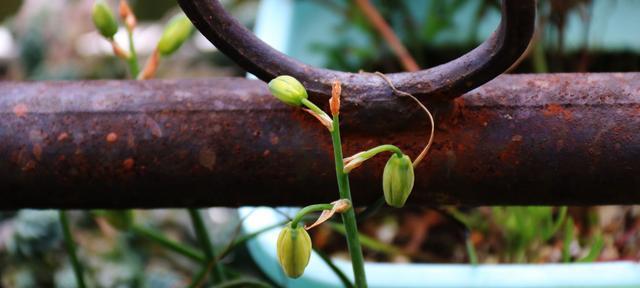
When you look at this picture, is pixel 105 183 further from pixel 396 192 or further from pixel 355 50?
pixel 355 50

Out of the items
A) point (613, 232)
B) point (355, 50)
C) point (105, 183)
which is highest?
point (355, 50)

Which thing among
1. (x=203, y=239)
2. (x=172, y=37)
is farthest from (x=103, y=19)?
(x=203, y=239)

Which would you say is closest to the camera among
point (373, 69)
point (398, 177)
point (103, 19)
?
point (398, 177)

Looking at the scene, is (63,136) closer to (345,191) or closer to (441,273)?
(345,191)

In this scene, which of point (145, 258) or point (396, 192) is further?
point (145, 258)

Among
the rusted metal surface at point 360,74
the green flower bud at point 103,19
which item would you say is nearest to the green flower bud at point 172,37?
the green flower bud at point 103,19

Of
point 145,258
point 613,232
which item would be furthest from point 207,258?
A: point 613,232

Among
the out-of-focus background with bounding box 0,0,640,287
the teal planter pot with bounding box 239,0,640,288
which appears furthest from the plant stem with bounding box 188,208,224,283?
the out-of-focus background with bounding box 0,0,640,287
